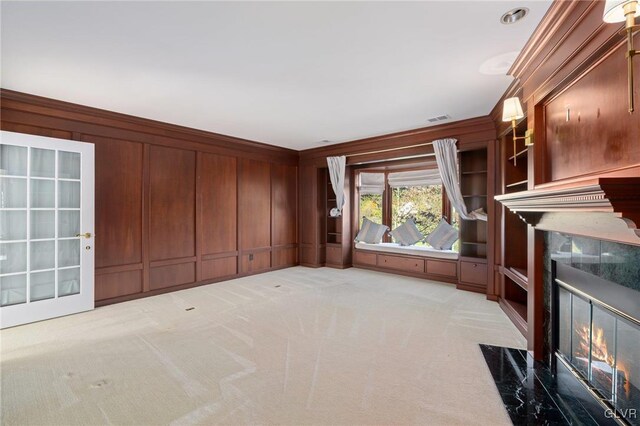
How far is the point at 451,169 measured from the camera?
15.6ft

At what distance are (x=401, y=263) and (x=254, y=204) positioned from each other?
3.18 m

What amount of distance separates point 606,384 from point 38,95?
233 inches

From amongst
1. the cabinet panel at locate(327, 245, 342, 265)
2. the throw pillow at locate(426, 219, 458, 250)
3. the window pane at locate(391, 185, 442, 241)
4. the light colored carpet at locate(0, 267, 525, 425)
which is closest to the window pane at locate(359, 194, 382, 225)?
the window pane at locate(391, 185, 442, 241)

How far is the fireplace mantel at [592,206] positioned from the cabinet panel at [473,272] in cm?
230

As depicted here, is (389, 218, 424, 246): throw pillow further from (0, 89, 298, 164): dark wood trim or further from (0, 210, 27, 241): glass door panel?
(0, 210, 27, 241): glass door panel

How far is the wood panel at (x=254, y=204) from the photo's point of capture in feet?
19.2

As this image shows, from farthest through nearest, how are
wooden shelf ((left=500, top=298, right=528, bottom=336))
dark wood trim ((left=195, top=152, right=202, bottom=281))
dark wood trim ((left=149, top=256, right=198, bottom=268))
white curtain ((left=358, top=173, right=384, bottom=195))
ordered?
1. white curtain ((left=358, top=173, right=384, bottom=195))
2. dark wood trim ((left=195, top=152, right=202, bottom=281))
3. dark wood trim ((left=149, top=256, right=198, bottom=268))
4. wooden shelf ((left=500, top=298, right=528, bottom=336))

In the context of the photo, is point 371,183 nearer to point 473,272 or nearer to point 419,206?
point 419,206

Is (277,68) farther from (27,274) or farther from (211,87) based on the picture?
(27,274)

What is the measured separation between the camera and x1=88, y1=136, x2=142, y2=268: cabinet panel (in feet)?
13.3

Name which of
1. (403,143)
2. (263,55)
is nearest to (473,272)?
(403,143)

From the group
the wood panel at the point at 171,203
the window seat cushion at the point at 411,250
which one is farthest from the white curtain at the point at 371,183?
the wood panel at the point at 171,203

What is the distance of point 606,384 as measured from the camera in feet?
6.21

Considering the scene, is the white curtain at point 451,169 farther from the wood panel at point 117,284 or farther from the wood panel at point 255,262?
the wood panel at point 117,284
